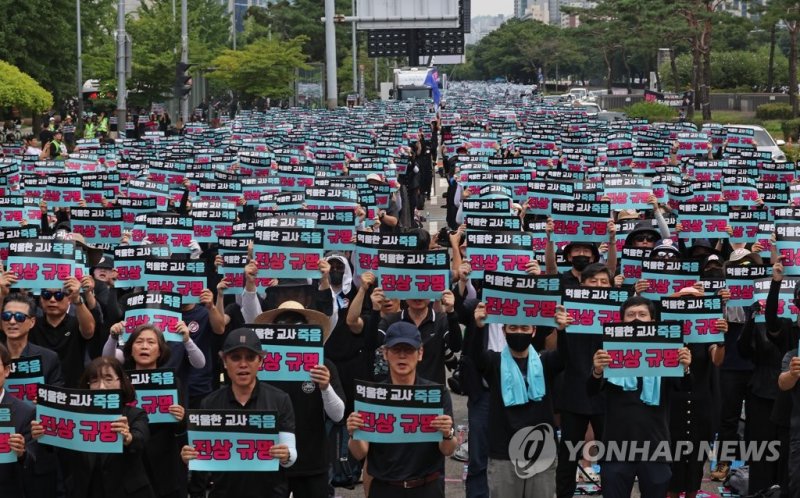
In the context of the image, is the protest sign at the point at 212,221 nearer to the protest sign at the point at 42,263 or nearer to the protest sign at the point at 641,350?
the protest sign at the point at 42,263

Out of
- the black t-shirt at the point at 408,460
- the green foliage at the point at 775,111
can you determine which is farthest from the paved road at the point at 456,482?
the green foliage at the point at 775,111

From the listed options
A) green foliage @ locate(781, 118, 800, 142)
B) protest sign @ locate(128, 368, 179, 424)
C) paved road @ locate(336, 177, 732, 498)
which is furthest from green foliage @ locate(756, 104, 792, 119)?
protest sign @ locate(128, 368, 179, 424)

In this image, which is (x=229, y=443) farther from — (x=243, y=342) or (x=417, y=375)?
(x=417, y=375)

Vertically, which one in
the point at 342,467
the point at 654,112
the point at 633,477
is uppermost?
the point at 654,112

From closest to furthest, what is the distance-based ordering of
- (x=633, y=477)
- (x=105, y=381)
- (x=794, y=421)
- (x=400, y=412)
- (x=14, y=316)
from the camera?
(x=400, y=412) → (x=105, y=381) → (x=633, y=477) → (x=794, y=421) → (x=14, y=316)

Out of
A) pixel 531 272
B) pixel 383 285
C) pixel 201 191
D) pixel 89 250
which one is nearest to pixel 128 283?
pixel 89 250

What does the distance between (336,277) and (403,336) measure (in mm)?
3829

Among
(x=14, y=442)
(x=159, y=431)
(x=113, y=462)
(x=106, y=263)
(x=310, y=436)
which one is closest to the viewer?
(x=14, y=442)

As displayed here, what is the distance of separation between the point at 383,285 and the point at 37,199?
902 cm

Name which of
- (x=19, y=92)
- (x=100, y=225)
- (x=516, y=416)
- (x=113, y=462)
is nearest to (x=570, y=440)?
(x=516, y=416)

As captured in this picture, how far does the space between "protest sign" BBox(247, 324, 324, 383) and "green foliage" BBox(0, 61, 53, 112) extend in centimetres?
3115

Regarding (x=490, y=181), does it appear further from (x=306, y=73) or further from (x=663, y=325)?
(x=306, y=73)

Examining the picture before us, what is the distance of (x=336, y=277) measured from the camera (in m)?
11.7

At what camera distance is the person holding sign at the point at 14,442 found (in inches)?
308
